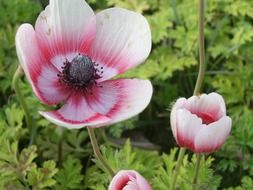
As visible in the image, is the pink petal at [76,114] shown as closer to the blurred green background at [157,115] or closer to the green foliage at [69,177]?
the blurred green background at [157,115]

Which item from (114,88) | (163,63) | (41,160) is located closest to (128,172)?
(114,88)

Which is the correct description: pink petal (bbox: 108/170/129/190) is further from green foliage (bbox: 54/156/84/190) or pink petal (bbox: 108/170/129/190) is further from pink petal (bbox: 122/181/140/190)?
green foliage (bbox: 54/156/84/190)

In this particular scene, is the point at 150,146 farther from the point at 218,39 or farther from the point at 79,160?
the point at 218,39

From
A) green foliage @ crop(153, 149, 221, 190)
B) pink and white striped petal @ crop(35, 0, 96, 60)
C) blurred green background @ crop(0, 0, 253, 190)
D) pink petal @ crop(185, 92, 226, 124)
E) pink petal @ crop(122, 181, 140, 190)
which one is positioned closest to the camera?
pink petal @ crop(122, 181, 140, 190)

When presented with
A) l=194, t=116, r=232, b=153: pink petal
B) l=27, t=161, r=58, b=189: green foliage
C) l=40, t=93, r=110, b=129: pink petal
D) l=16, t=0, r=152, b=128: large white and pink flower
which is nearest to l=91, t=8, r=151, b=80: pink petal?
l=16, t=0, r=152, b=128: large white and pink flower

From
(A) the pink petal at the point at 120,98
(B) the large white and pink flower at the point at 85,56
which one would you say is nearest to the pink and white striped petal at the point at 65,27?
(B) the large white and pink flower at the point at 85,56

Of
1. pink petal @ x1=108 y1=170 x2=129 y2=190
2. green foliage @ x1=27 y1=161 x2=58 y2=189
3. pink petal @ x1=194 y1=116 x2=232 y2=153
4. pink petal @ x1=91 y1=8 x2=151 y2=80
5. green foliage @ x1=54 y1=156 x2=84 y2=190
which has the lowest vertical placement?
green foliage @ x1=54 y1=156 x2=84 y2=190
